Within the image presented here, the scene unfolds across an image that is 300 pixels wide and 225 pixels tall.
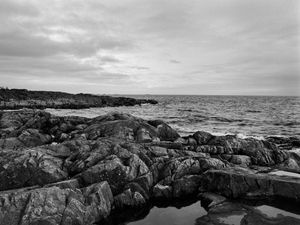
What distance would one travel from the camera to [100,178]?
1259 cm

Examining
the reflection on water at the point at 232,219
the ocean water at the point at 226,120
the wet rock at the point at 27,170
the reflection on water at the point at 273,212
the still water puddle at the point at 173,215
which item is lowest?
the still water puddle at the point at 173,215

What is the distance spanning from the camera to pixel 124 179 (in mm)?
12844

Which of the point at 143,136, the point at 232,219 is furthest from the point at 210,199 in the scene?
the point at 143,136

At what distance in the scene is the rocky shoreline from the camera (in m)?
10.1

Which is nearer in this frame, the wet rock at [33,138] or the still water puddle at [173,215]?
the still water puddle at [173,215]

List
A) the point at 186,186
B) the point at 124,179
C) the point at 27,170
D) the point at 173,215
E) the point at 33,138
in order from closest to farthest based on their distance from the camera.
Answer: the point at 173,215 < the point at 27,170 < the point at 124,179 < the point at 186,186 < the point at 33,138

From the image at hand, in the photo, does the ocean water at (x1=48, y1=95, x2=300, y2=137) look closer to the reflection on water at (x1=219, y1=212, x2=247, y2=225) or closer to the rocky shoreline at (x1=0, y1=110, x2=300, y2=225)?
the rocky shoreline at (x1=0, y1=110, x2=300, y2=225)

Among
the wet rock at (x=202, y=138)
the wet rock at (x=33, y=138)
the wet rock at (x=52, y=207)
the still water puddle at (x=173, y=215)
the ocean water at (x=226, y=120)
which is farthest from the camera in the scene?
the ocean water at (x=226, y=120)

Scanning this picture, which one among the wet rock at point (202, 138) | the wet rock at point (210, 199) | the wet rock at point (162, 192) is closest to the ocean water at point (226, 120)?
the wet rock at point (202, 138)

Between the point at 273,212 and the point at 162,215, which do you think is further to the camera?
the point at 162,215

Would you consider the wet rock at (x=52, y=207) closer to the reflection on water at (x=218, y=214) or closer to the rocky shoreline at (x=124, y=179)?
the rocky shoreline at (x=124, y=179)

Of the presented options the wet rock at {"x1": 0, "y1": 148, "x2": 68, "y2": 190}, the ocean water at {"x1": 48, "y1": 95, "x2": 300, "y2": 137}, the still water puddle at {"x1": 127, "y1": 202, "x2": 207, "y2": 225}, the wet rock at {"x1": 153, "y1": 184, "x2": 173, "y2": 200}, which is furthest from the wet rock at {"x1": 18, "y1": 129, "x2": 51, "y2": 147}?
the ocean water at {"x1": 48, "y1": 95, "x2": 300, "y2": 137}

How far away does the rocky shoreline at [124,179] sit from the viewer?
10.1 meters

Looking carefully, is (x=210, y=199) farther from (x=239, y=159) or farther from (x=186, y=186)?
(x=239, y=159)
